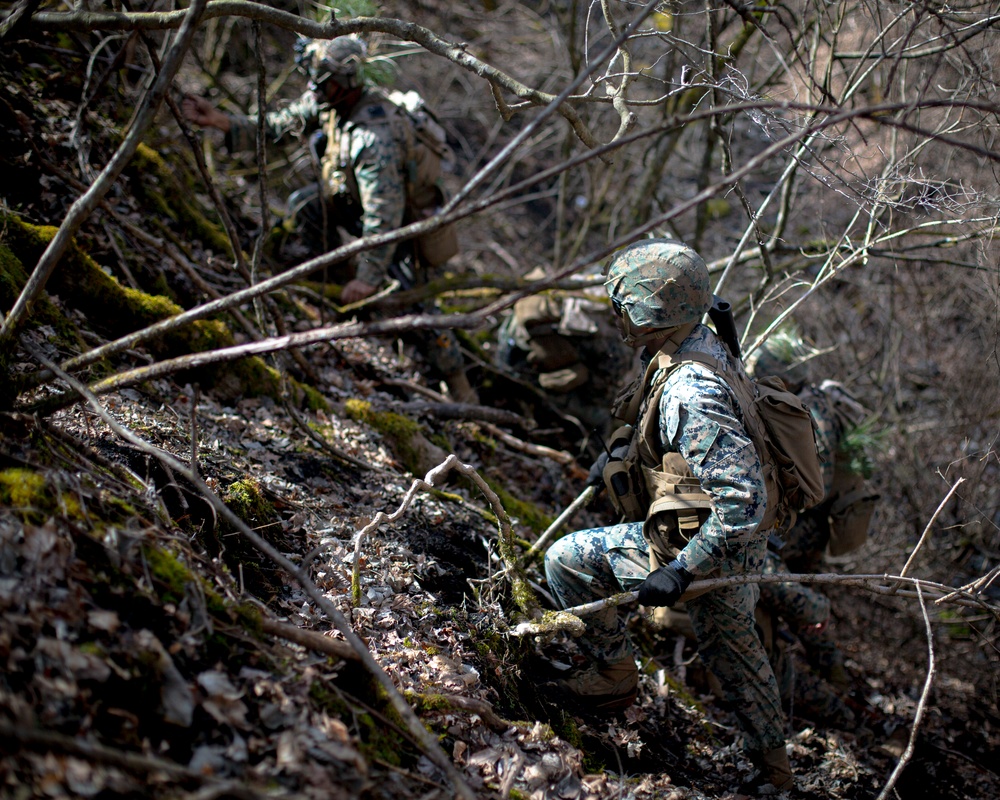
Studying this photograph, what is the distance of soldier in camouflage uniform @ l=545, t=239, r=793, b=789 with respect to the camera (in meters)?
3.27

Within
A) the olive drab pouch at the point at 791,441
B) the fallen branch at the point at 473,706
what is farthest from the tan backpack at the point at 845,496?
the fallen branch at the point at 473,706

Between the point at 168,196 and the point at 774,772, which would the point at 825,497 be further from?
the point at 168,196

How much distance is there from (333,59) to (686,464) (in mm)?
4580

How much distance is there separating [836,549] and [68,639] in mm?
5418

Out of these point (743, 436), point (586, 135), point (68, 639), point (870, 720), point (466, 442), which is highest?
point (586, 135)

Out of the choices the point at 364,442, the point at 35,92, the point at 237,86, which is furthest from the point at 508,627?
the point at 237,86

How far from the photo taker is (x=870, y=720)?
5762 mm

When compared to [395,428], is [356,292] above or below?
above

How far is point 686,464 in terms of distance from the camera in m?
3.50

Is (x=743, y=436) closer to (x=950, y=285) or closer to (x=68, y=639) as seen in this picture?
(x=68, y=639)

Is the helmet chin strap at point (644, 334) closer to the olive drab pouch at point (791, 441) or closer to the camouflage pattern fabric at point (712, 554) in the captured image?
the camouflage pattern fabric at point (712, 554)

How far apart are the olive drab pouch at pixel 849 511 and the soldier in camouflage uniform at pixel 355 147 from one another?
339 centimetres

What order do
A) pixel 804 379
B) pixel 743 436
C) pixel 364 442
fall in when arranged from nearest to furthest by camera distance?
pixel 743 436
pixel 364 442
pixel 804 379

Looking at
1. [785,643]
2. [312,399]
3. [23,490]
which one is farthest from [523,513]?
[23,490]
